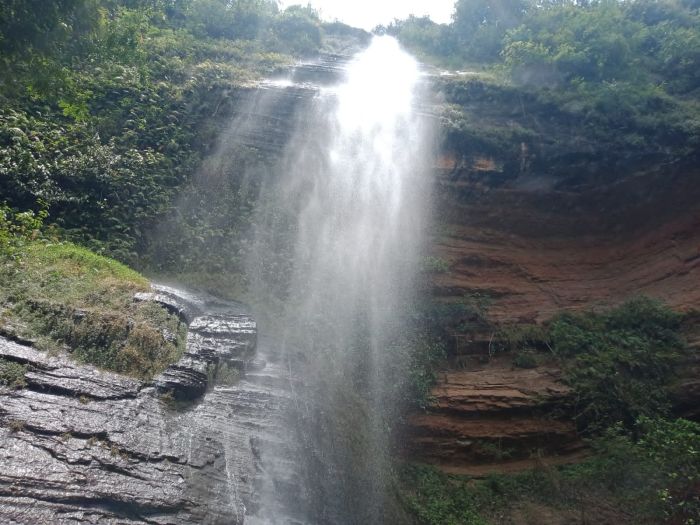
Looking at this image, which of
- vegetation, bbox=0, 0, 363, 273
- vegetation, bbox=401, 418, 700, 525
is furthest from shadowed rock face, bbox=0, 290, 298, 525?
vegetation, bbox=0, 0, 363, 273

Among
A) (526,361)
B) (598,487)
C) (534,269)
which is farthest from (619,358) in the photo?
(534,269)

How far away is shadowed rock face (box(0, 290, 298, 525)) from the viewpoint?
16.8 feet

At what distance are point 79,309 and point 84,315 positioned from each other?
184 millimetres

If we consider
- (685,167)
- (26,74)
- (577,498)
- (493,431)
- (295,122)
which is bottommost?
(577,498)

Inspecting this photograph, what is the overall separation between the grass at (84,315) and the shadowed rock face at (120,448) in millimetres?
336

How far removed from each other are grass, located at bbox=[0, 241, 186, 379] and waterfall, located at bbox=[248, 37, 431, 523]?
2.17m

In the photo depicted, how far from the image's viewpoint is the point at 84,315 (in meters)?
7.55

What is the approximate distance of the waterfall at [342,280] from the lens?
297 inches

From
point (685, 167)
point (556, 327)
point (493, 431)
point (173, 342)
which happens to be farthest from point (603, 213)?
point (173, 342)

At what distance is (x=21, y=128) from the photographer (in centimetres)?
1186

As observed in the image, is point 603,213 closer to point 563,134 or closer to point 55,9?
point 563,134

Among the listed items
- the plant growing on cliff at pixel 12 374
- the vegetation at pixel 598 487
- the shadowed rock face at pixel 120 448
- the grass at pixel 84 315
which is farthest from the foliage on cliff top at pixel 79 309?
the vegetation at pixel 598 487

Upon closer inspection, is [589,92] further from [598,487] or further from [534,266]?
[598,487]

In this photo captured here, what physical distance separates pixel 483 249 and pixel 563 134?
14.5 feet
